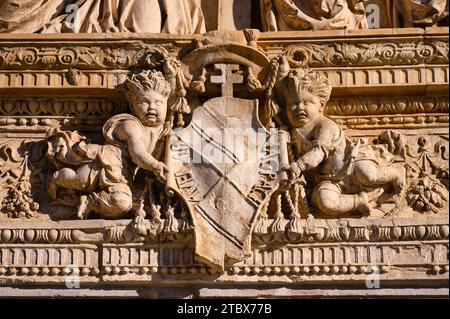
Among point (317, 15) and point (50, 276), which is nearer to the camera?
point (50, 276)

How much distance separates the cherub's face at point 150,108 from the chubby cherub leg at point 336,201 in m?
1.20

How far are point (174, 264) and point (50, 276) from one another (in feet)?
2.74

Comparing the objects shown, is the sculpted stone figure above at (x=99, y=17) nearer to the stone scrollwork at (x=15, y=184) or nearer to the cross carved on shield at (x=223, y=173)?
the cross carved on shield at (x=223, y=173)

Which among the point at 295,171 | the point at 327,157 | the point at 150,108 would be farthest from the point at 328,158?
the point at 150,108

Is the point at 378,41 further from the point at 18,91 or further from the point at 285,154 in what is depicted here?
the point at 18,91

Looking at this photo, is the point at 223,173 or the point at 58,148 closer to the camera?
the point at 223,173

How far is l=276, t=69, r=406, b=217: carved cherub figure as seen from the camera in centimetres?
1011

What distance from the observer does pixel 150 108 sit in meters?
10.3

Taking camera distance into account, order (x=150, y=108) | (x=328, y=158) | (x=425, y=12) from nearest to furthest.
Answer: (x=328, y=158), (x=150, y=108), (x=425, y=12)

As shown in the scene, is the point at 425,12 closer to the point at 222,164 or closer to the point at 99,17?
the point at 222,164

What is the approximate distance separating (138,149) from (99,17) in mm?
1217

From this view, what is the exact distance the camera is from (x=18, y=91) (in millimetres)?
10562

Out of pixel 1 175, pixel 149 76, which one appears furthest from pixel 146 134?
pixel 1 175

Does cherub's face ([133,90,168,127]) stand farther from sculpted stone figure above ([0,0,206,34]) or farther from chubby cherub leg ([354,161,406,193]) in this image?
chubby cherub leg ([354,161,406,193])
